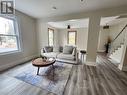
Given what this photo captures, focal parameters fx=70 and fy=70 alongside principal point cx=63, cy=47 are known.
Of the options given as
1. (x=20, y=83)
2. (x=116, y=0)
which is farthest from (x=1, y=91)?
(x=116, y=0)

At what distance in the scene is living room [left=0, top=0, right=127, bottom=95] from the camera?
6.31ft

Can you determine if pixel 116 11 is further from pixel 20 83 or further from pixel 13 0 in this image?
pixel 20 83

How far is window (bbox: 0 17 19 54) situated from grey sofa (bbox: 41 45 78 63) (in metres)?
1.53

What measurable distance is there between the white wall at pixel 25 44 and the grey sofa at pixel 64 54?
0.98m

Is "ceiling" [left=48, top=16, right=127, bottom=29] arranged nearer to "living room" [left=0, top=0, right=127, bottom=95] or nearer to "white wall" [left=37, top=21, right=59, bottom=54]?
"living room" [left=0, top=0, right=127, bottom=95]

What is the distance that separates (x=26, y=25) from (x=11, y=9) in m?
0.96

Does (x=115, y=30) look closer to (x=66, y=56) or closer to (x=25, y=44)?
(x=66, y=56)

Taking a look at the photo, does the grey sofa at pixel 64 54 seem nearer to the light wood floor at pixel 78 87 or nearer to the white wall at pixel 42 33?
the white wall at pixel 42 33

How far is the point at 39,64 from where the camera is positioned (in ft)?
7.67

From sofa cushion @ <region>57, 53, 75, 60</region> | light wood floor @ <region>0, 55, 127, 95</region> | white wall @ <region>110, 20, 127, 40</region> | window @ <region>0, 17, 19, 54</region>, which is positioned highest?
white wall @ <region>110, 20, 127, 40</region>

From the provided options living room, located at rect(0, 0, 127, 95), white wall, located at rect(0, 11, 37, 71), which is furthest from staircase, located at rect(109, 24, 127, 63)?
white wall, located at rect(0, 11, 37, 71)

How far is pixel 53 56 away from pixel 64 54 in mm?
613

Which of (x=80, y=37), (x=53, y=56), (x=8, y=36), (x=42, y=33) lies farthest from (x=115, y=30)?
(x=8, y=36)

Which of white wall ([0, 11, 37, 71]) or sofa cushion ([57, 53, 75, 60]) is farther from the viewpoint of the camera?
sofa cushion ([57, 53, 75, 60])
